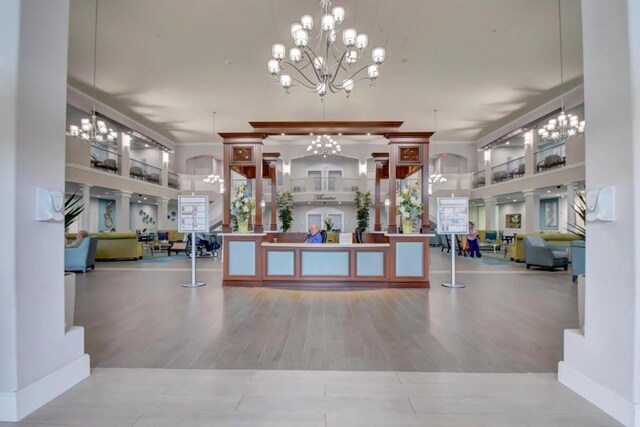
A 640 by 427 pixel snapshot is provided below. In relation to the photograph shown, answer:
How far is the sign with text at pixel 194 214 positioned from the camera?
5.64 meters

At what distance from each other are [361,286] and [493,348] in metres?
2.83

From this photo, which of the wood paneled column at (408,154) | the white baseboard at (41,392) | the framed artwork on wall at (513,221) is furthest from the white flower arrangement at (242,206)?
the framed artwork on wall at (513,221)

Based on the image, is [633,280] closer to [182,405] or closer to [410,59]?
[182,405]

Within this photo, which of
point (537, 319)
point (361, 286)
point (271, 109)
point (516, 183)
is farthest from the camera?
point (516, 183)

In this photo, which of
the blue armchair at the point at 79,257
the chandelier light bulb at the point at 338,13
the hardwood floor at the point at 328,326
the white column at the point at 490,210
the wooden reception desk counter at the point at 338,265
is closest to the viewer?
the hardwood floor at the point at 328,326

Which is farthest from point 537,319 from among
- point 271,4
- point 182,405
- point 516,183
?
point 516,183

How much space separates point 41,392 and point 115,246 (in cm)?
842

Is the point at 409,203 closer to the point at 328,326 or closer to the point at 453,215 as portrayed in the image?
the point at 453,215

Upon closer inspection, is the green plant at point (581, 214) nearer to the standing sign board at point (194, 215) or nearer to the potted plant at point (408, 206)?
the potted plant at point (408, 206)

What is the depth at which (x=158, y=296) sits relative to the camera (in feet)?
15.6

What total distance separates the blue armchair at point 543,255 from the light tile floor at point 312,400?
20.9 feet

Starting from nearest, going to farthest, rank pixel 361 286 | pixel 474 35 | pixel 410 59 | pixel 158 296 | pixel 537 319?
pixel 537 319, pixel 158 296, pixel 361 286, pixel 474 35, pixel 410 59

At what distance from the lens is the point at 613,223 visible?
1673 millimetres

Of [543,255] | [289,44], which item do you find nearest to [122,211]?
[289,44]
